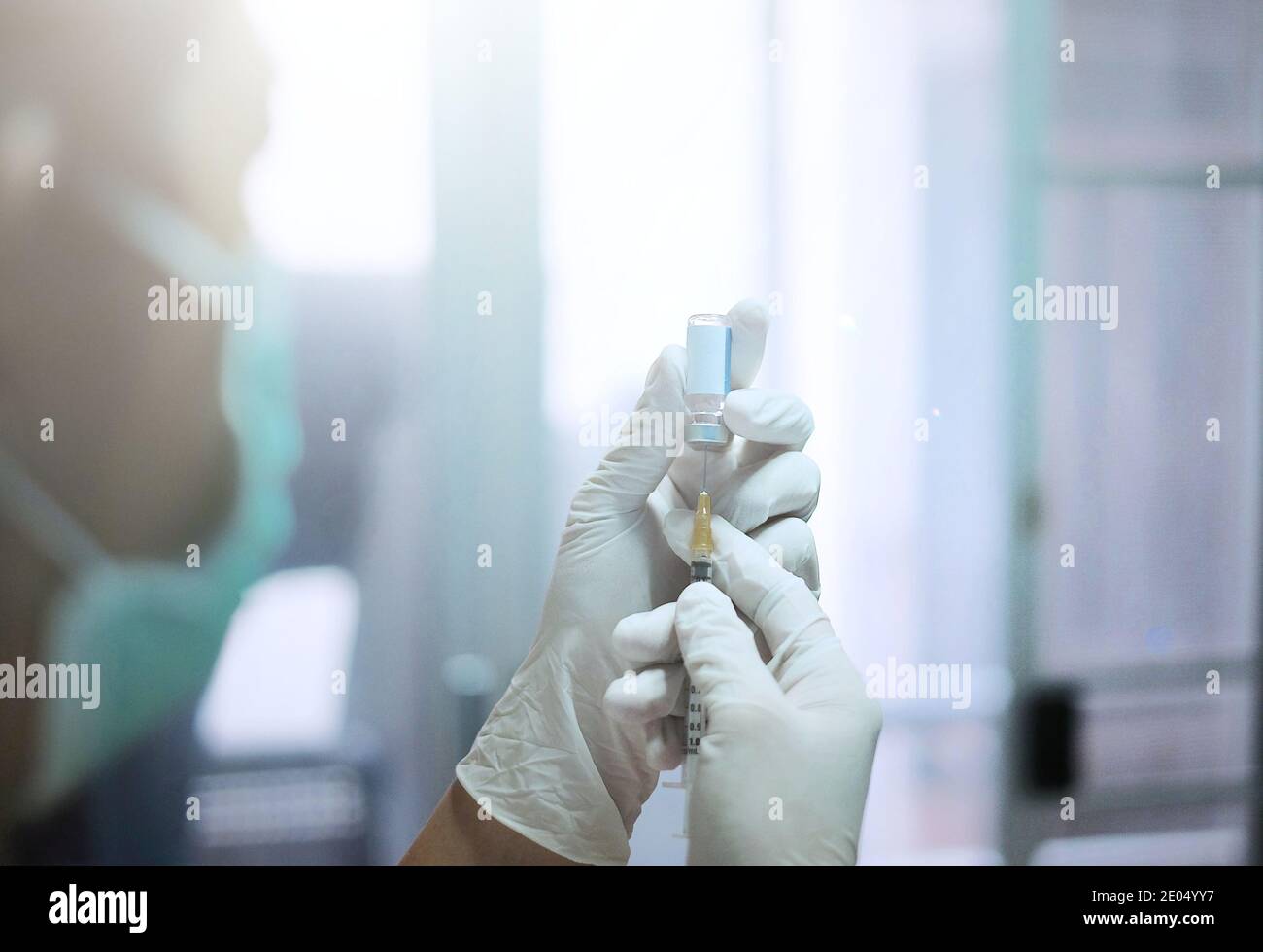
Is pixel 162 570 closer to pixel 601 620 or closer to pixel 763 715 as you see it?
pixel 601 620

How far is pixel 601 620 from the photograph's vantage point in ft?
2.86

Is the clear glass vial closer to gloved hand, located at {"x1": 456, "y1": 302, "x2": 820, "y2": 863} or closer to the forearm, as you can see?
Result: gloved hand, located at {"x1": 456, "y1": 302, "x2": 820, "y2": 863}

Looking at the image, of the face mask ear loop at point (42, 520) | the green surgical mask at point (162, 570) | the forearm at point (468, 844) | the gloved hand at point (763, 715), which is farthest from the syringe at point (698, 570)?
the face mask ear loop at point (42, 520)

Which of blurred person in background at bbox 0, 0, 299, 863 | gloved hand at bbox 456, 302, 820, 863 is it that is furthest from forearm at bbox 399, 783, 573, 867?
blurred person in background at bbox 0, 0, 299, 863

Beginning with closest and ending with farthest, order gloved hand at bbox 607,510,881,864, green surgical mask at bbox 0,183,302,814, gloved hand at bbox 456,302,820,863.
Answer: gloved hand at bbox 607,510,881,864 < gloved hand at bbox 456,302,820,863 < green surgical mask at bbox 0,183,302,814

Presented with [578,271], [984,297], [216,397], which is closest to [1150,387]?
[984,297]

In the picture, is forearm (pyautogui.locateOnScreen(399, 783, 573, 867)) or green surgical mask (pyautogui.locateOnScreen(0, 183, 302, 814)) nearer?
forearm (pyautogui.locateOnScreen(399, 783, 573, 867))

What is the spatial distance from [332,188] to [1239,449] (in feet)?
4.41

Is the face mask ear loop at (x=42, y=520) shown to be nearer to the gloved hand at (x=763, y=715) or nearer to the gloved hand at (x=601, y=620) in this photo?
the gloved hand at (x=601, y=620)

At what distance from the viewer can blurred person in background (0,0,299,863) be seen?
1110 millimetres

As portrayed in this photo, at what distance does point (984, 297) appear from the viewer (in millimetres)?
1266

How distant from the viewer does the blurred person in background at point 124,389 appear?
111 centimetres

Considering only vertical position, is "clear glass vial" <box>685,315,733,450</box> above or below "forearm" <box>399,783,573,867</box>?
above

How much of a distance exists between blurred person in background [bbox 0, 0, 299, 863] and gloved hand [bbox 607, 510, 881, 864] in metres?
0.63
